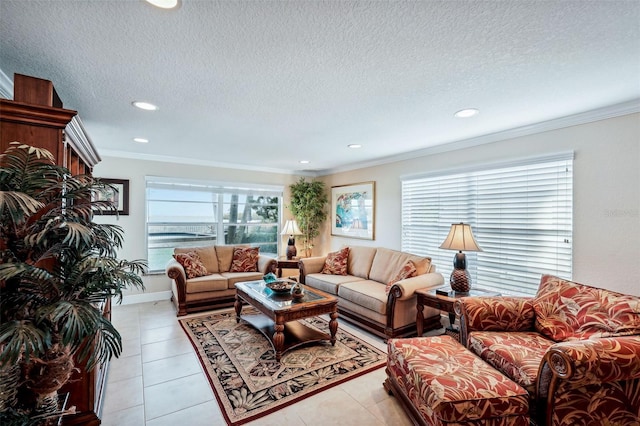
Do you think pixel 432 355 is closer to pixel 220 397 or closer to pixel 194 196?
pixel 220 397

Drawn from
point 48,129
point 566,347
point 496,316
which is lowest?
point 496,316

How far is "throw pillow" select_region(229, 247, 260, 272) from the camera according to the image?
4680 millimetres

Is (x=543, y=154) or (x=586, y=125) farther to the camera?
(x=543, y=154)

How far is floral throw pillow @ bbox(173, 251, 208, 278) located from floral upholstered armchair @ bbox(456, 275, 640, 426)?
3.45m

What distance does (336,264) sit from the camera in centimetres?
446

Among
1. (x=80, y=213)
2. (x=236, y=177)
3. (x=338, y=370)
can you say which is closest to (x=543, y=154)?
(x=338, y=370)

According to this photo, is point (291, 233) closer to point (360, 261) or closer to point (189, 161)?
point (360, 261)

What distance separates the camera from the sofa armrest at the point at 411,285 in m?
3.05

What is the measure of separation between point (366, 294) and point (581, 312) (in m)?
1.92

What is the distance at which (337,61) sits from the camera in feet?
5.86

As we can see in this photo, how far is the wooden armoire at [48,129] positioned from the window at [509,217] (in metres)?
3.77

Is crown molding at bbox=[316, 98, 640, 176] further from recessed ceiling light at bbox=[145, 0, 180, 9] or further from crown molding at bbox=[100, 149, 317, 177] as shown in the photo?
recessed ceiling light at bbox=[145, 0, 180, 9]

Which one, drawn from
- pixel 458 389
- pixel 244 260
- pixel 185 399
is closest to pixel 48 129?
pixel 185 399

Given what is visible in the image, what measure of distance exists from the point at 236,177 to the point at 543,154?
4.56 meters
